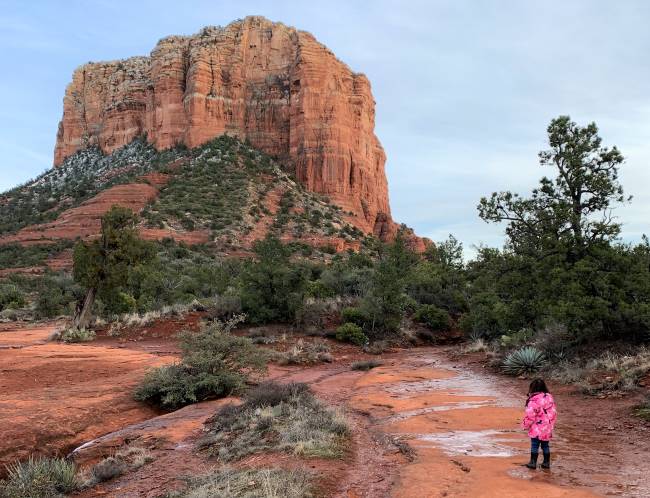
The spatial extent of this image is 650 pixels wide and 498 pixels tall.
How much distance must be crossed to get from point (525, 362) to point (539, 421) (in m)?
8.11

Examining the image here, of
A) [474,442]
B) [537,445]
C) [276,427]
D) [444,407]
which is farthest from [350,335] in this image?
[537,445]

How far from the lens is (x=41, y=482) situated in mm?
6422

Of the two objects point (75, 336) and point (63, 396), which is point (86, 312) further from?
point (63, 396)

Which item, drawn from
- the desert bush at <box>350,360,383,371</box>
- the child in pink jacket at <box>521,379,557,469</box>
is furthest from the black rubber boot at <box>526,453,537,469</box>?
the desert bush at <box>350,360,383,371</box>

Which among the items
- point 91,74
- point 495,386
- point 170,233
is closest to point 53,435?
point 495,386

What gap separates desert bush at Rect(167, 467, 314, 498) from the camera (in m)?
5.03

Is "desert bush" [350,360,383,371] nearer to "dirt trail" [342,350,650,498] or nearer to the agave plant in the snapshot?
"dirt trail" [342,350,650,498]

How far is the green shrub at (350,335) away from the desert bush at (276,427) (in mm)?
11090

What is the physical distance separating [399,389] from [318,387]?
6.53ft

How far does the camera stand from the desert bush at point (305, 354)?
55.6ft

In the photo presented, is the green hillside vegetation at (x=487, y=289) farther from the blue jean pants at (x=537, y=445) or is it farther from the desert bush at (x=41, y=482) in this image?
the desert bush at (x=41, y=482)

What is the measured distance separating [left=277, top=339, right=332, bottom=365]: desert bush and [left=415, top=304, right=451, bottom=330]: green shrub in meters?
8.33

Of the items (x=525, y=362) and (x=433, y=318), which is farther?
(x=433, y=318)

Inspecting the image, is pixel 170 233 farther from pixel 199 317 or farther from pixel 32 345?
pixel 32 345
